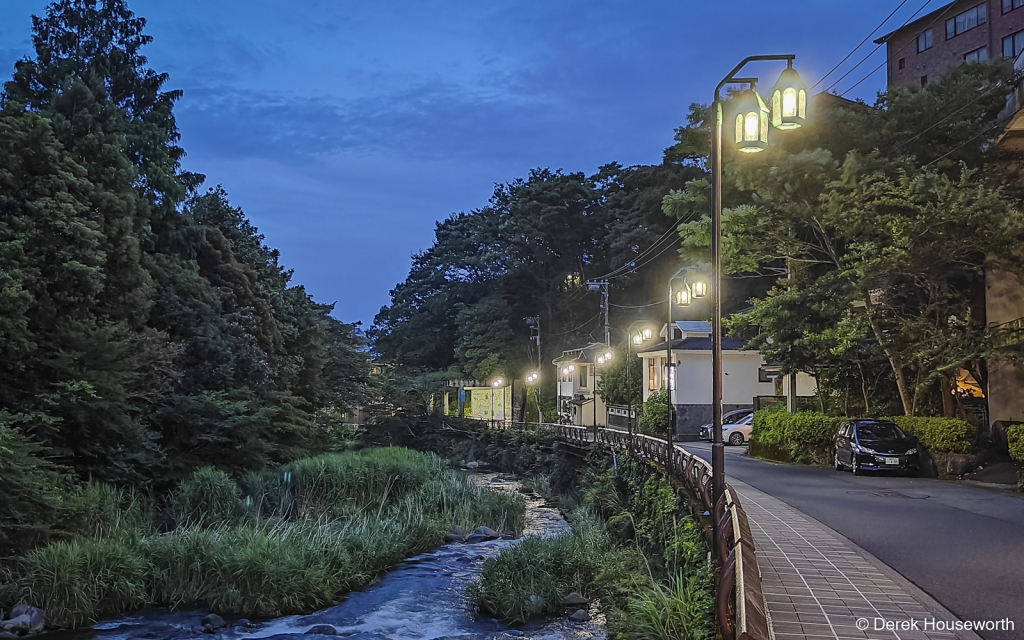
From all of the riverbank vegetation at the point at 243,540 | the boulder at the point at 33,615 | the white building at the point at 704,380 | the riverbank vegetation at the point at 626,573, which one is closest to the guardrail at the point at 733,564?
the riverbank vegetation at the point at 626,573

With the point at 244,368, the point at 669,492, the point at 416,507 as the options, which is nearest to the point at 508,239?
the point at 244,368

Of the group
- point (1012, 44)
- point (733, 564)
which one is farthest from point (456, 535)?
point (1012, 44)

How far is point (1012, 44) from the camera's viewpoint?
136ft

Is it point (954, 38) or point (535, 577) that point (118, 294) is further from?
point (954, 38)

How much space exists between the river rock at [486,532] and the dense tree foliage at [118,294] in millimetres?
7315

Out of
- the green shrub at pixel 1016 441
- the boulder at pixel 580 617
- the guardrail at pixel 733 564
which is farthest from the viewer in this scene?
the green shrub at pixel 1016 441

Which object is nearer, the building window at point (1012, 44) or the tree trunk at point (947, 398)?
the tree trunk at point (947, 398)

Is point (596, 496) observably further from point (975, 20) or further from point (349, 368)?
point (975, 20)

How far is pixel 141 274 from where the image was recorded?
21.6 metres

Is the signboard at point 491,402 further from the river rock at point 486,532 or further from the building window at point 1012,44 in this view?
the building window at point 1012,44

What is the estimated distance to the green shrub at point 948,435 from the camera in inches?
802

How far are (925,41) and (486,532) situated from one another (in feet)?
147

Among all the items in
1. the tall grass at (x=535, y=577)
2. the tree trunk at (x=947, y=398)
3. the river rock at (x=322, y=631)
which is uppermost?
the tree trunk at (x=947, y=398)

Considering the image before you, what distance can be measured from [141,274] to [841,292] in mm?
19154
